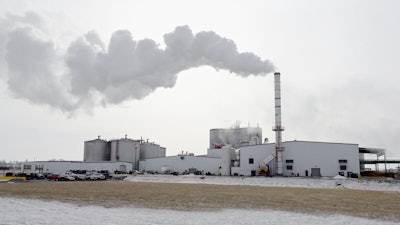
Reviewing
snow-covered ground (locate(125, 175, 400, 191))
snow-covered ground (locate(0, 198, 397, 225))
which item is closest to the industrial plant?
snow-covered ground (locate(125, 175, 400, 191))

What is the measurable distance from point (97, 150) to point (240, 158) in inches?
2010

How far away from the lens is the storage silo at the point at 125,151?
391 ft

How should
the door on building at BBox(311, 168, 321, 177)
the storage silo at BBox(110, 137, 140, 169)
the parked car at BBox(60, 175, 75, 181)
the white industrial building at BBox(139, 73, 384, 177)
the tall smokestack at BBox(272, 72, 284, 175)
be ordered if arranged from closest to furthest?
the parked car at BBox(60, 175, 75, 181) < the white industrial building at BBox(139, 73, 384, 177) < the door on building at BBox(311, 168, 321, 177) < the tall smokestack at BBox(272, 72, 284, 175) < the storage silo at BBox(110, 137, 140, 169)

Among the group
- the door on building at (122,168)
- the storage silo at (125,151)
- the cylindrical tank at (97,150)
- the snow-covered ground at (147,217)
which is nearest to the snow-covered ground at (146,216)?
the snow-covered ground at (147,217)

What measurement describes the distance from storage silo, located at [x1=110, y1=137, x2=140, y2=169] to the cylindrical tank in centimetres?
377

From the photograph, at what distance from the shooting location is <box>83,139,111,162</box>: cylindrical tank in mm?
122938

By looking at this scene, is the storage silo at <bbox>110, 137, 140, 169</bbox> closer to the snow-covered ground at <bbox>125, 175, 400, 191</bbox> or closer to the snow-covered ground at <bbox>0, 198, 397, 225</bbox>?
the snow-covered ground at <bbox>125, 175, 400, 191</bbox>

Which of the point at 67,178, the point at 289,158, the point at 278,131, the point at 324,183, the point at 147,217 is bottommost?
the point at 147,217

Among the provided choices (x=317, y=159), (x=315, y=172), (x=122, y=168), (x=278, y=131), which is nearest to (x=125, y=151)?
(x=122, y=168)

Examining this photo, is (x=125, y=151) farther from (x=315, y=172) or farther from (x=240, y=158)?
(x=315, y=172)

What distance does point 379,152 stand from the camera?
93250 mm

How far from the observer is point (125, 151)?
120m

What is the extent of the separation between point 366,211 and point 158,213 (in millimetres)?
11312

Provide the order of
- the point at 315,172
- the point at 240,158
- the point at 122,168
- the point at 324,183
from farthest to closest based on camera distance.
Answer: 1. the point at 122,168
2. the point at 240,158
3. the point at 315,172
4. the point at 324,183
